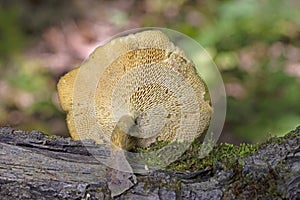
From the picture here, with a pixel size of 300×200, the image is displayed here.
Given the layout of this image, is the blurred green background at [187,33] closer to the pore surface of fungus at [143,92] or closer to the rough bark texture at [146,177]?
the pore surface of fungus at [143,92]

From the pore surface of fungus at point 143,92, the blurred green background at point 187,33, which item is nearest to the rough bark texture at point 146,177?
the pore surface of fungus at point 143,92

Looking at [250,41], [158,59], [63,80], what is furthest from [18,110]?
[158,59]

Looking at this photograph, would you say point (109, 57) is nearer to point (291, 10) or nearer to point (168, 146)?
point (168, 146)

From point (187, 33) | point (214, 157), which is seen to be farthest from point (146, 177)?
point (187, 33)

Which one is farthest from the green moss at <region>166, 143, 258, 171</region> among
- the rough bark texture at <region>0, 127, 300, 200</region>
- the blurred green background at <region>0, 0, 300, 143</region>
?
the blurred green background at <region>0, 0, 300, 143</region>

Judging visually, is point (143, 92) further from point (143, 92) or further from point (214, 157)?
point (214, 157)

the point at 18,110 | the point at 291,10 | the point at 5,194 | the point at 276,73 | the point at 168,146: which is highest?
the point at 291,10
